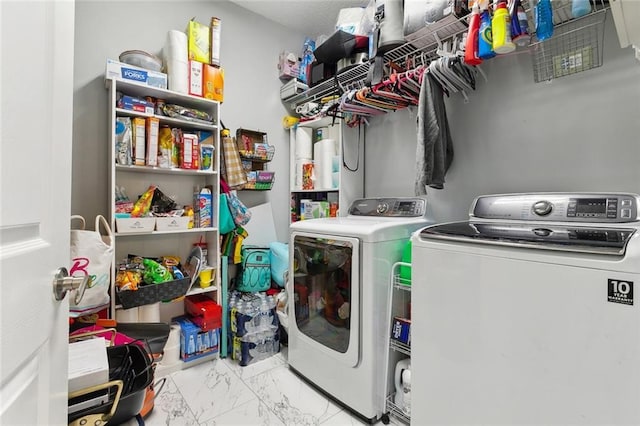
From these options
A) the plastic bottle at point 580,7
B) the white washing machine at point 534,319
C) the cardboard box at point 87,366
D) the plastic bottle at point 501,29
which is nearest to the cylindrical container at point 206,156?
the cardboard box at point 87,366

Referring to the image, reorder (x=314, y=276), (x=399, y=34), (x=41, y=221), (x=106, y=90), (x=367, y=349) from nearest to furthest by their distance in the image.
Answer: (x=41, y=221), (x=367, y=349), (x=399, y=34), (x=314, y=276), (x=106, y=90)

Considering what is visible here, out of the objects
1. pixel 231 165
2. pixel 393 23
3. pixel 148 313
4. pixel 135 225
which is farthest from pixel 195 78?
pixel 148 313

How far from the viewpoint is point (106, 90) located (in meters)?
2.11

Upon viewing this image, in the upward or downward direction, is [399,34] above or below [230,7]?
below

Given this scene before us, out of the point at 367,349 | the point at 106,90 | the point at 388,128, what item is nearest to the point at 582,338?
the point at 367,349

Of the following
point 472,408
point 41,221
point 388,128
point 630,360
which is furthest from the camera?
point 388,128

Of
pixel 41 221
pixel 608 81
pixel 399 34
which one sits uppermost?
pixel 399 34

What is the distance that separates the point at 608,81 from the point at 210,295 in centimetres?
286

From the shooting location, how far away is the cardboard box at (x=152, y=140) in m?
2.02

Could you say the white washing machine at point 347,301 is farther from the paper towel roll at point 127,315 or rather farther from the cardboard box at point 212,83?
the cardboard box at point 212,83

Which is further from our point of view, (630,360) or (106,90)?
(106,90)

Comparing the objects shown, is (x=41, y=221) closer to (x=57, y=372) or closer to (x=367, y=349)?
(x=57, y=372)

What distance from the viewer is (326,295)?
6.25ft

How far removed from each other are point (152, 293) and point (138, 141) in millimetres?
1020
